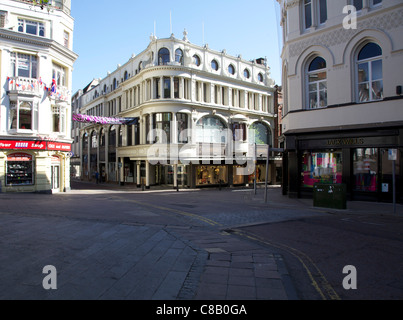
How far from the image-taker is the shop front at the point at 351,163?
1545cm

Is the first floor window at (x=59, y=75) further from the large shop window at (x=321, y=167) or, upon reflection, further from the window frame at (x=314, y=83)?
the large shop window at (x=321, y=167)

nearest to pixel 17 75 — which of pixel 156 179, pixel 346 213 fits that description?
pixel 156 179

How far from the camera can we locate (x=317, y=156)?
60.3 ft

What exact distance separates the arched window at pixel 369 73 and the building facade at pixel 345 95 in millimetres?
49

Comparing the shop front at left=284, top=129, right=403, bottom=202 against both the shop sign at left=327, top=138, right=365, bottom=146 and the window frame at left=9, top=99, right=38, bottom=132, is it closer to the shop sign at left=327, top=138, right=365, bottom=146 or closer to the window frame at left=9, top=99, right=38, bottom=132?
the shop sign at left=327, top=138, right=365, bottom=146

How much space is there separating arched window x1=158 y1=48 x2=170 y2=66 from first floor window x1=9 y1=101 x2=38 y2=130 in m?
13.4

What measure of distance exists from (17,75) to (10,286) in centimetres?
2267

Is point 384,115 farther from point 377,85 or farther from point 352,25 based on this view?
point 352,25

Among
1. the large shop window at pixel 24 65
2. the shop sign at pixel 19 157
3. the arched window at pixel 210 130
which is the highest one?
the large shop window at pixel 24 65

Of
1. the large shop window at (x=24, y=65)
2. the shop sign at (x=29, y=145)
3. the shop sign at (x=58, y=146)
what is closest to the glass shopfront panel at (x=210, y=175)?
the shop sign at (x=58, y=146)

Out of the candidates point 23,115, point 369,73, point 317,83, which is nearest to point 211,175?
point 317,83

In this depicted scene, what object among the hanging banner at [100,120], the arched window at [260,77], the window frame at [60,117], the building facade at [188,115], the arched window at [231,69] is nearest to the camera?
the window frame at [60,117]

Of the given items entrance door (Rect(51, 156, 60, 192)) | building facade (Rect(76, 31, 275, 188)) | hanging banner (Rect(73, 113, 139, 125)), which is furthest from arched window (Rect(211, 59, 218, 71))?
entrance door (Rect(51, 156, 60, 192))

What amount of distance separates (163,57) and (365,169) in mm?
22827
